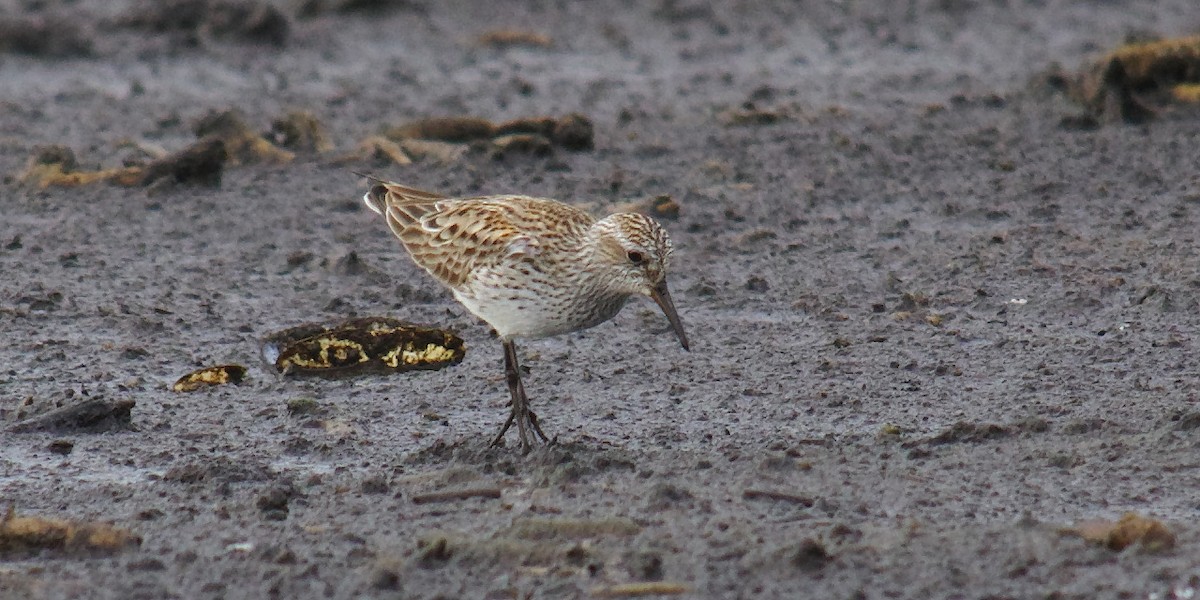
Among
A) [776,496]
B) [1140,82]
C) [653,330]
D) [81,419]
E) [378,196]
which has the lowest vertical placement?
[653,330]

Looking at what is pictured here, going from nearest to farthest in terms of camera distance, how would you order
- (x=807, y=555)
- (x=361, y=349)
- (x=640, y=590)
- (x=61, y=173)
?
(x=640, y=590), (x=807, y=555), (x=361, y=349), (x=61, y=173)

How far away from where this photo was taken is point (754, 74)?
14938 millimetres

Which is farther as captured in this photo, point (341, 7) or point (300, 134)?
point (341, 7)

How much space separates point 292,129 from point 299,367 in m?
4.48

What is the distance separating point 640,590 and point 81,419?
10.0ft

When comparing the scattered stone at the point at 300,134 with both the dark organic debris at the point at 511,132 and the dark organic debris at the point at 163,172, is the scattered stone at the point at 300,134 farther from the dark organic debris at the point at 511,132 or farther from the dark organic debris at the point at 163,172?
the dark organic debris at the point at 163,172

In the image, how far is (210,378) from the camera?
8.09 metres

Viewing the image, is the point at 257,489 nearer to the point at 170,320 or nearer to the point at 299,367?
the point at 299,367

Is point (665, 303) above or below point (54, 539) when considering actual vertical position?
above

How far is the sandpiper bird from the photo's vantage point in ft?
23.3

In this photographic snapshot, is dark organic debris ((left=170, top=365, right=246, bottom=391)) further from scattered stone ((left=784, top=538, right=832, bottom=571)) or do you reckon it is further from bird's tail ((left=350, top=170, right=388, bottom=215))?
scattered stone ((left=784, top=538, right=832, bottom=571))

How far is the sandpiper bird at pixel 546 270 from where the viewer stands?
711 cm

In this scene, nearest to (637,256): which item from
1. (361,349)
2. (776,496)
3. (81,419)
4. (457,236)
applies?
(457,236)

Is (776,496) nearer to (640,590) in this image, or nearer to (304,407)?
(640,590)
